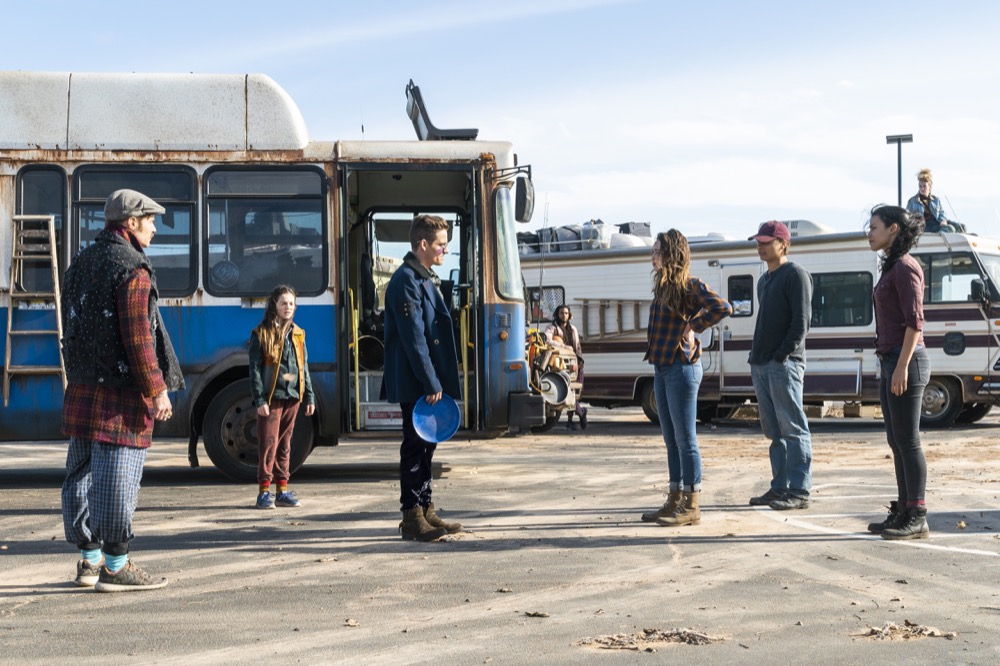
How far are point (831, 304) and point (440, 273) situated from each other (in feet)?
26.8

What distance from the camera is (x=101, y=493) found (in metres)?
6.07

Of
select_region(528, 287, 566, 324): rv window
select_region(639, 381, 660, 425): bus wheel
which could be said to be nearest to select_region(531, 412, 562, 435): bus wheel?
select_region(639, 381, 660, 425): bus wheel

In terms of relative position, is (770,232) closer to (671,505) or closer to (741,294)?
(671,505)

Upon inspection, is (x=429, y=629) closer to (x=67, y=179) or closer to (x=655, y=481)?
(x=655, y=481)

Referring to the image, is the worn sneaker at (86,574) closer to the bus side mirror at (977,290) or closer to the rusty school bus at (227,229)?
the rusty school bus at (227,229)

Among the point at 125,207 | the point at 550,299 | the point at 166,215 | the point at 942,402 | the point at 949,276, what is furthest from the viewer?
the point at 550,299

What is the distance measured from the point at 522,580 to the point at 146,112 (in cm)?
661

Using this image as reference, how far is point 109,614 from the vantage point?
5.75m

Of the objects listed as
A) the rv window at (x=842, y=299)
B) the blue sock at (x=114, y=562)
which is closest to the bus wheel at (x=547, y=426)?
the rv window at (x=842, y=299)

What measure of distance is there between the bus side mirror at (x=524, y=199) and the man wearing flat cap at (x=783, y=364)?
266 centimetres

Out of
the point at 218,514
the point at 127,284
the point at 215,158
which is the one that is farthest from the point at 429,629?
the point at 215,158

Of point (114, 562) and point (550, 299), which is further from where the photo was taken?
point (550, 299)

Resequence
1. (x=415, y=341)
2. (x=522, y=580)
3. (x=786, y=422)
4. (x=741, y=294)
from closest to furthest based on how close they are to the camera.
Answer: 1. (x=522, y=580)
2. (x=415, y=341)
3. (x=786, y=422)
4. (x=741, y=294)

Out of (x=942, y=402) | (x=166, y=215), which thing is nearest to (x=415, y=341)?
(x=166, y=215)
